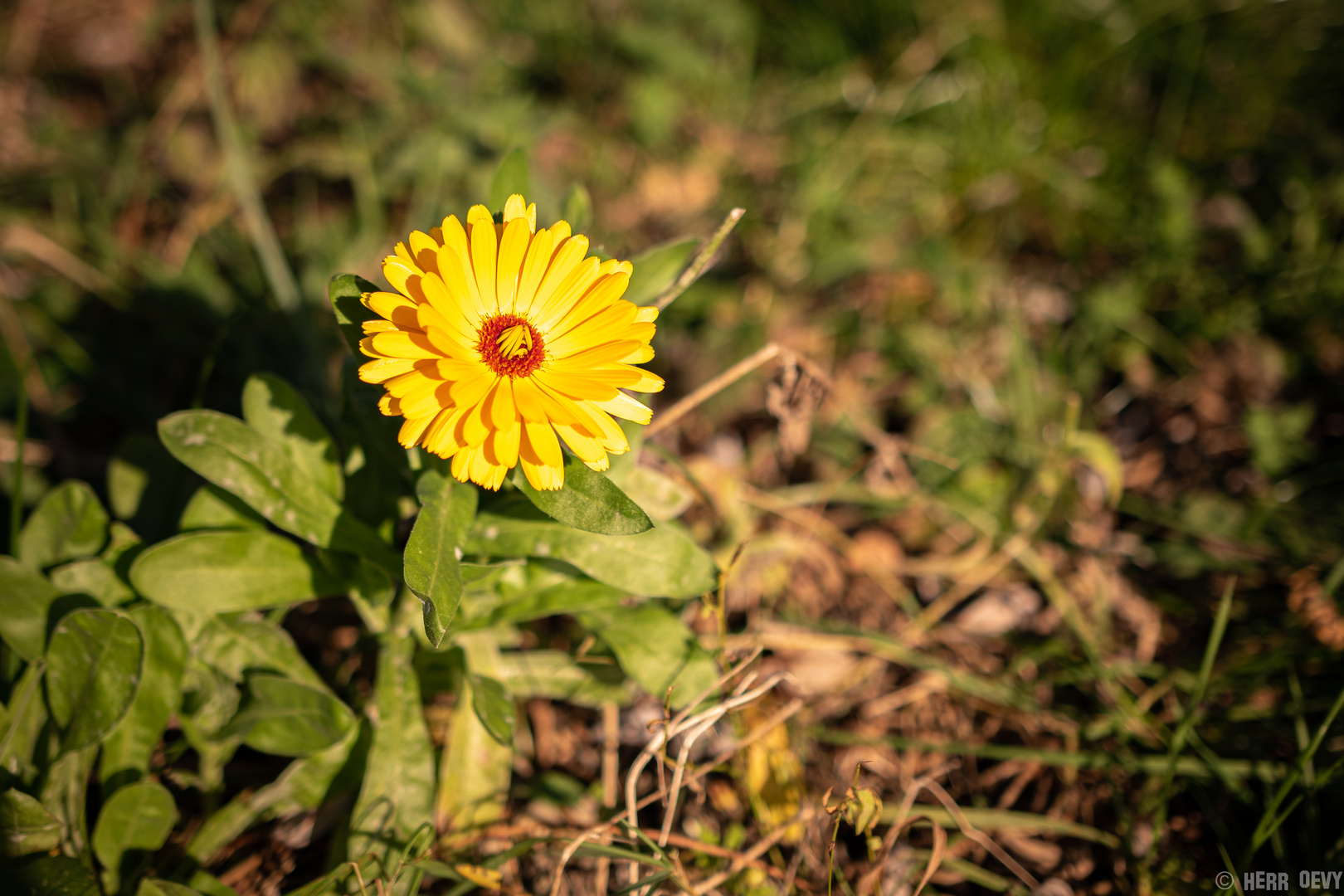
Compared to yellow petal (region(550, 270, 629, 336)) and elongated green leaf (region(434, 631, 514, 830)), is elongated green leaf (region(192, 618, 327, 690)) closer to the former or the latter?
elongated green leaf (region(434, 631, 514, 830))

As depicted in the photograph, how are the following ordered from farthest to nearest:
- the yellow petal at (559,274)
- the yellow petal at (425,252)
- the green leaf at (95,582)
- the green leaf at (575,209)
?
the green leaf at (575,209) < the green leaf at (95,582) < the yellow petal at (559,274) < the yellow petal at (425,252)

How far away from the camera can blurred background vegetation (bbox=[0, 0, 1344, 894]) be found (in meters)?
2.50

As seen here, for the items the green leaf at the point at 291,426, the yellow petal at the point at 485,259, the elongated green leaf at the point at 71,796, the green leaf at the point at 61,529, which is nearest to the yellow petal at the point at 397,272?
the yellow petal at the point at 485,259

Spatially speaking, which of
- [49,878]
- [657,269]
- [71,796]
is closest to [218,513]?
[71,796]

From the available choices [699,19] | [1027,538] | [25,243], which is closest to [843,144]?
[699,19]

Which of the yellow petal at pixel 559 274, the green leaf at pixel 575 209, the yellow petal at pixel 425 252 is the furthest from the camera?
the green leaf at pixel 575 209

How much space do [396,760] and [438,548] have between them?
665mm

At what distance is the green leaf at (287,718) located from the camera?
1766mm

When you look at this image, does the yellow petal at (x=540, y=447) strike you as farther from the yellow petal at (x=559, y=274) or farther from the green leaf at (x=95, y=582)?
the green leaf at (x=95, y=582)

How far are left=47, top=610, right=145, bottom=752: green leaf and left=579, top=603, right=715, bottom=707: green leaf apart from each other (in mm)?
1046

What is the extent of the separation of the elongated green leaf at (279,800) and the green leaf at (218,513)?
59 cm

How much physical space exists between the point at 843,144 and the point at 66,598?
339cm

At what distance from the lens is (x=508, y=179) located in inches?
73.7

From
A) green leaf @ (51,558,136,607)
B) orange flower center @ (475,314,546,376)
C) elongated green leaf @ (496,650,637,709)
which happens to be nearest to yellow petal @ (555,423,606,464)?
orange flower center @ (475,314,546,376)
